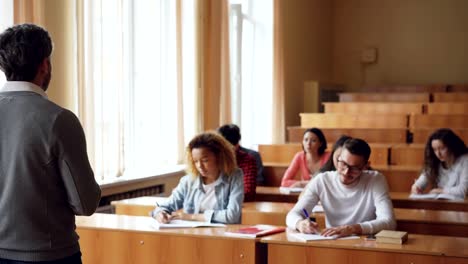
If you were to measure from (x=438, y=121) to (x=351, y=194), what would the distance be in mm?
5181

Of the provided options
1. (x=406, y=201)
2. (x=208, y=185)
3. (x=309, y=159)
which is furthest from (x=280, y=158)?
(x=208, y=185)

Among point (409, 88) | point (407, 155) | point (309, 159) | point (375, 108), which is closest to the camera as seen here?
point (309, 159)

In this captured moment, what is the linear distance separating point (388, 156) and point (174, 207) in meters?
3.61

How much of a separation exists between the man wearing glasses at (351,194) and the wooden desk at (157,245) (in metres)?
0.41

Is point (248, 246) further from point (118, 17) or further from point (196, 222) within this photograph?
point (118, 17)

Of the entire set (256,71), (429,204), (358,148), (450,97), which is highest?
(256,71)

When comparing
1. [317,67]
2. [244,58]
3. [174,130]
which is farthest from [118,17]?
[317,67]

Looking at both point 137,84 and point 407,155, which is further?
point 407,155

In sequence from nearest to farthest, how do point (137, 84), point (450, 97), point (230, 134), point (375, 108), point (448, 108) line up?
point (230, 134), point (137, 84), point (448, 108), point (375, 108), point (450, 97)

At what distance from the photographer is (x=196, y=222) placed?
3.84 metres

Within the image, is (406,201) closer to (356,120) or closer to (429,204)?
(429,204)

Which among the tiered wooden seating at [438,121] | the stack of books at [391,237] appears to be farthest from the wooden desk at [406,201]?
the tiered wooden seating at [438,121]

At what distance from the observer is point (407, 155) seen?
722 centimetres

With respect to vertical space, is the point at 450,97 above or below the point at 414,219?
above
